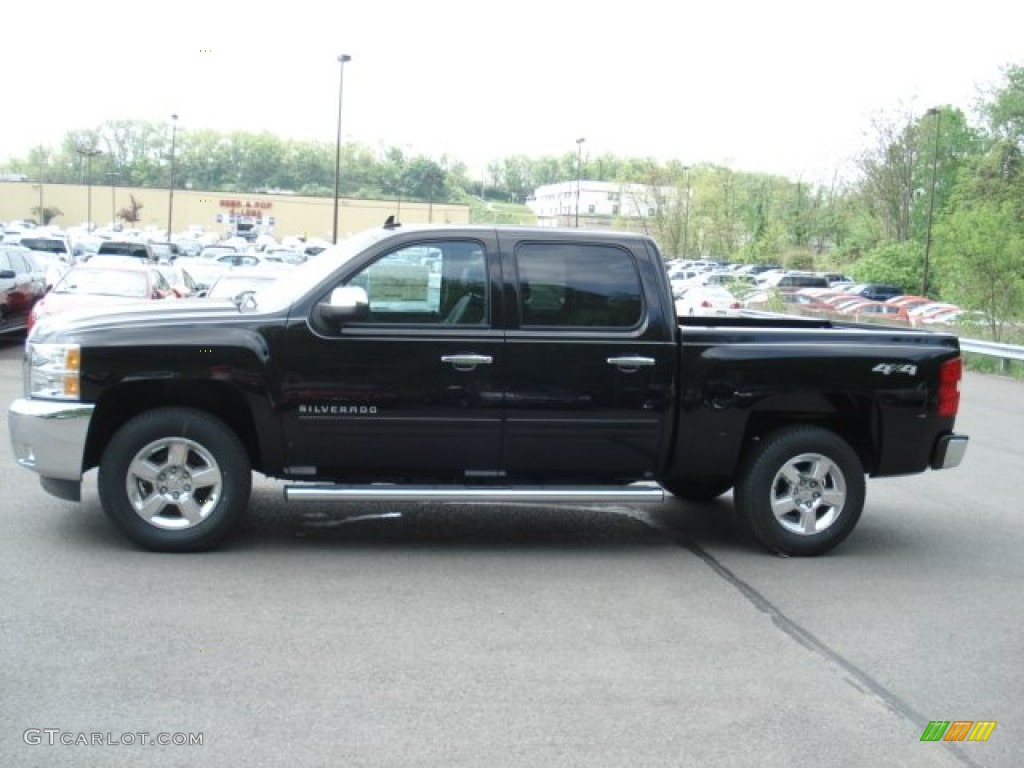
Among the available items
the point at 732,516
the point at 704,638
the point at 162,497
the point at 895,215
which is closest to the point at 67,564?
the point at 162,497

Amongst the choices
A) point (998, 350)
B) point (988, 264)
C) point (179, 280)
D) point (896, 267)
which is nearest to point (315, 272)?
point (179, 280)

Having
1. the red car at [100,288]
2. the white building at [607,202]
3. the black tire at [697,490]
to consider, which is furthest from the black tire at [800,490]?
the white building at [607,202]

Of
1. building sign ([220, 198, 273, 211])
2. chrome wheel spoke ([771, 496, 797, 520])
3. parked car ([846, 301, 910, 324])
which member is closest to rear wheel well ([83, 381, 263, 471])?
chrome wheel spoke ([771, 496, 797, 520])

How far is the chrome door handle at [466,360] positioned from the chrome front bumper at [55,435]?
2.10 m

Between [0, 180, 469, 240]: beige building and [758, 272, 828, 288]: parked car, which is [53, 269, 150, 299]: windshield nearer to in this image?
[758, 272, 828, 288]: parked car

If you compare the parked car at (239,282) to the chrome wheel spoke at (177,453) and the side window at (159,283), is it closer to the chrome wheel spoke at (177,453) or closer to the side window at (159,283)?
the side window at (159,283)

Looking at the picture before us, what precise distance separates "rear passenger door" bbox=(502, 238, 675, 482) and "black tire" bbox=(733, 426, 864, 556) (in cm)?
69

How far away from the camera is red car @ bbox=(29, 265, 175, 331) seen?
661 inches

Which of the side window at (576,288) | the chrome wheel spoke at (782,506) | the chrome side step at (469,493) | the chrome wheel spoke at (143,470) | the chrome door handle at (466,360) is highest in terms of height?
the side window at (576,288)

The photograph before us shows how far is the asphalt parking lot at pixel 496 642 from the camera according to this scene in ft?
14.5

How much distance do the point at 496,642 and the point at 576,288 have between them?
257cm

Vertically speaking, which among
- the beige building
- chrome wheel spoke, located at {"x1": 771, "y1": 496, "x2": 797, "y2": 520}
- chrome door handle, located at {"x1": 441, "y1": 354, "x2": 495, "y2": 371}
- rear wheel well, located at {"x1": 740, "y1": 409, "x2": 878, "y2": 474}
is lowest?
chrome wheel spoke, located at {"x1": 771, "y1": 496, "x2": 797, "y2": 520}

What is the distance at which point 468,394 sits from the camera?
7.06 meters

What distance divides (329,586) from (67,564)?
1511 mm
